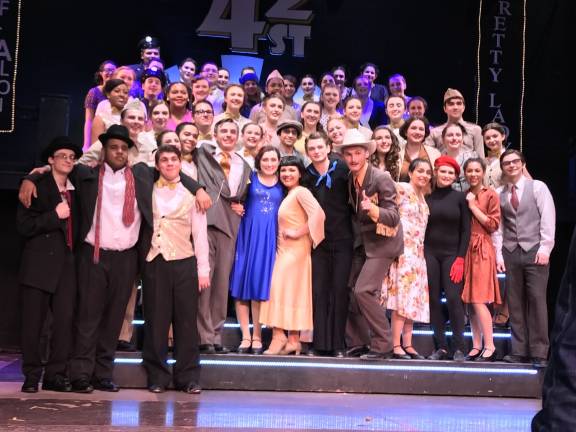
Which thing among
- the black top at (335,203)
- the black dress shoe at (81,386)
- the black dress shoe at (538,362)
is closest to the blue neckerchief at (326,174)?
the black top at (335,203)

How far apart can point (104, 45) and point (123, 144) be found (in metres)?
4.94

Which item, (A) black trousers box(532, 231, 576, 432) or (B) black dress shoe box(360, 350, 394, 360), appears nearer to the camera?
(A) black trousers box(532, 231, 576, 432)

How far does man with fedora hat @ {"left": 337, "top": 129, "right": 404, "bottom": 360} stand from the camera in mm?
5961

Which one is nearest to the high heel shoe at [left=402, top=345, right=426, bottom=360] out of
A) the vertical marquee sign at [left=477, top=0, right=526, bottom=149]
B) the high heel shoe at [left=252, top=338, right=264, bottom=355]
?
the high heel shoe at [left=252, top=338, right=264, bottom=355]

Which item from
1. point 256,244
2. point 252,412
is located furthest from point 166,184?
point 252,412

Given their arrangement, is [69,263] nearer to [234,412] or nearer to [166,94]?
[234,412]

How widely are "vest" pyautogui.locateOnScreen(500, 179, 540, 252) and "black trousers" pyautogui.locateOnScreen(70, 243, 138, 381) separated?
2.76 m

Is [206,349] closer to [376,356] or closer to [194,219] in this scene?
[194,219]

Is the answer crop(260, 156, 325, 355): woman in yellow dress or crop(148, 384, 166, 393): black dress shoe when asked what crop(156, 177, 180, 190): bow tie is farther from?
crop(148, 384, 166, 393): black dress shoe

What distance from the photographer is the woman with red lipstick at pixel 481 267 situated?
6277 mm

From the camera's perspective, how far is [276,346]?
6.11 metres

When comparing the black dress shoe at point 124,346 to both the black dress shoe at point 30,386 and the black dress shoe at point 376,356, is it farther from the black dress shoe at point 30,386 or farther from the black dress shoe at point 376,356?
the black dress shoe at point 376,356

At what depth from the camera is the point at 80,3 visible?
10.2m

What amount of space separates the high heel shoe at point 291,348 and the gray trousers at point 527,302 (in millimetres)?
1548
